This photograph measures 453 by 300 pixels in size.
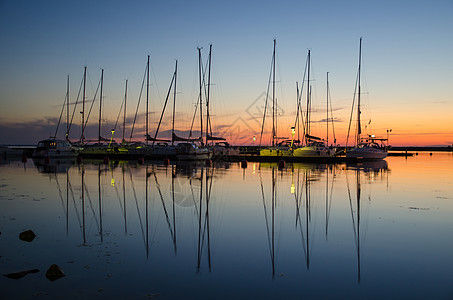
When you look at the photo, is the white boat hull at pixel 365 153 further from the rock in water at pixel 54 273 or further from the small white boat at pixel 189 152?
the rock in water at pixel 54 273

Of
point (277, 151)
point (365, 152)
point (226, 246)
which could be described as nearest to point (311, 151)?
point (277, 151)

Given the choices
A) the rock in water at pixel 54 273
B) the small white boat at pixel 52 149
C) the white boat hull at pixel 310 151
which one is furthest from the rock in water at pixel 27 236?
the small white boat at pixel 52 149

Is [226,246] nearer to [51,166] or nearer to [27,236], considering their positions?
[27,236]

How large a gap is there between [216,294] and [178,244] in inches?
132

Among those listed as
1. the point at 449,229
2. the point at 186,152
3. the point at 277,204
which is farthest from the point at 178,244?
the point at 186,152

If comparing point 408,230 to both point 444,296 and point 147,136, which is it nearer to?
point 444,296

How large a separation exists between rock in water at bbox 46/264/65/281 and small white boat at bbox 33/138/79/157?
175 ft

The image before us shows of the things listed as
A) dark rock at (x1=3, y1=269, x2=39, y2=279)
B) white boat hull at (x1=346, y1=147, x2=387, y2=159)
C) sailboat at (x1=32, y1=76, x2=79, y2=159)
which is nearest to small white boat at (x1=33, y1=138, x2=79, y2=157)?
sailboat at (x1=32, y1=76, x2=79, y2=159)

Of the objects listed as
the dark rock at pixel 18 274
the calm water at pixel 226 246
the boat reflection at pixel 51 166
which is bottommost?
the calm water at pixel 226 246

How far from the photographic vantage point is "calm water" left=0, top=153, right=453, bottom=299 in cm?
664

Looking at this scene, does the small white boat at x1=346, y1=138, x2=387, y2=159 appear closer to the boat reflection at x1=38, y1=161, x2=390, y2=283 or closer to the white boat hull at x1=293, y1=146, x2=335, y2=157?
the white boat hull at x1=293, y1=146, x2=335, y2=157

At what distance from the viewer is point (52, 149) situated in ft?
182

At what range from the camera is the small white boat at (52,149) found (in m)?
55.4

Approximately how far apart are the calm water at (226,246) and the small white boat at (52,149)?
40.7 metres
